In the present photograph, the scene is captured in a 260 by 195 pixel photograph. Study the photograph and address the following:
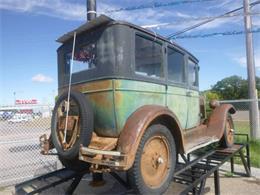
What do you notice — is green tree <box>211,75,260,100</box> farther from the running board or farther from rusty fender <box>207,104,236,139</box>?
the running board

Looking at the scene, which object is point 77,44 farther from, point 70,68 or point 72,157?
point 72,157

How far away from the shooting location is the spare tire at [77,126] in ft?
10.7

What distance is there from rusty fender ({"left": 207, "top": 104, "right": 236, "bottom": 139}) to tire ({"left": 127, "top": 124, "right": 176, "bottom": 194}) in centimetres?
176

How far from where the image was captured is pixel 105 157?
300 cm

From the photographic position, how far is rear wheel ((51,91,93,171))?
3283 mm

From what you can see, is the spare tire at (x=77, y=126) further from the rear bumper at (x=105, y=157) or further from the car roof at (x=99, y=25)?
the car roof at (x=99, y=25)

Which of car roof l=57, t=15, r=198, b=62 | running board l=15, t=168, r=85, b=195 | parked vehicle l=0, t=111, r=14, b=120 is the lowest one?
running board l=15, t=168, r=85, b=195

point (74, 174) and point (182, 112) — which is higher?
point (182, 112)

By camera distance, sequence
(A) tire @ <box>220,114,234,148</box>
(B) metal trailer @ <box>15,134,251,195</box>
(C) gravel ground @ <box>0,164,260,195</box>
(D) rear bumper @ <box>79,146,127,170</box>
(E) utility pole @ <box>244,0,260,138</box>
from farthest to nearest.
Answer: (E) utility pole @ <box>244,0,260,138</box> → (A) tire @ <box>220,114,234,148</box> → (C) gravel ground @ <box>0,164,260,195</box> → (B) metal trailer @ <box>15,134,251,195</box> → (D) rear bumper @ <box>79,146,127,170</box>

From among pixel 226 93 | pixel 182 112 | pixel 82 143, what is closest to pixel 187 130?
pixel 182 112

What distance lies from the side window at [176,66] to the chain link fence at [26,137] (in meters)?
3.12

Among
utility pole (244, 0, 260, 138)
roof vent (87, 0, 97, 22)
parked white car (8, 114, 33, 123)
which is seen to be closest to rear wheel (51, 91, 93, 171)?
roof vent (87, 0, 97, 22)

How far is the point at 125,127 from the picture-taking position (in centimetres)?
321

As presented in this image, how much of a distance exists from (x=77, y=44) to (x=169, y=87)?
1342mm
